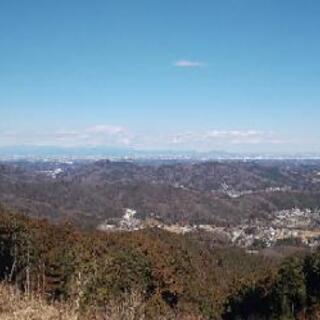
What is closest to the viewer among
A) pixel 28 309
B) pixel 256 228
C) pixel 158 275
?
pixel 28 309

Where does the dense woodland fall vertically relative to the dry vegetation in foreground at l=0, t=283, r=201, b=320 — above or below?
below

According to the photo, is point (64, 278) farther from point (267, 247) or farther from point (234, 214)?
point (234, 214)

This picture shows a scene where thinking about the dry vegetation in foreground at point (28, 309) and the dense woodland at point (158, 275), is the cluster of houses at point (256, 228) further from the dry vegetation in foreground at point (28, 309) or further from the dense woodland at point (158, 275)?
the dry vegetation in foreground at point (28, 309)

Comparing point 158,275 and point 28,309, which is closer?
point 28,309

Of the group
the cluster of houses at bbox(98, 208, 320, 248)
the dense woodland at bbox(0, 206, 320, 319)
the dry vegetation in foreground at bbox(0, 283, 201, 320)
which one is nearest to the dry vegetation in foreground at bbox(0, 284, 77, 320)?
the dry vegetation in foreground at bbox(0, 283, 201, 320)

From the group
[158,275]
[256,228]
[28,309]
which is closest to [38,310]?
[28,309]

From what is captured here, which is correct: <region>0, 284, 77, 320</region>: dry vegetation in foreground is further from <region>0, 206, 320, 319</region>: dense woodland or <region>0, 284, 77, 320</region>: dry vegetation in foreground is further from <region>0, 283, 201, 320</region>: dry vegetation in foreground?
<region>0, 206, 320, 319</region>: dense woodland

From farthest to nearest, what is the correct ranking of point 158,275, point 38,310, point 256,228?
point 256,228
point 158,275
point 38,310

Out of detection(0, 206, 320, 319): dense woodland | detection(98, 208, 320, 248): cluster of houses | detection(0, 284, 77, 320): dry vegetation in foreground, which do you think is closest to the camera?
detection(0, 284, 77, 320): dry vegetation in foreground

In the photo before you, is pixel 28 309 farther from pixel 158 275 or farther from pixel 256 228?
pixel 256 228

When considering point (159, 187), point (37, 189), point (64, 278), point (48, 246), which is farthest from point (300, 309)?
point (159, 187)

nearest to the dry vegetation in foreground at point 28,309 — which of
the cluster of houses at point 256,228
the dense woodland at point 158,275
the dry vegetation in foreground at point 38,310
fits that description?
the dry vegetation in foreground at point 38,310
